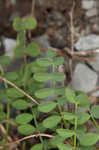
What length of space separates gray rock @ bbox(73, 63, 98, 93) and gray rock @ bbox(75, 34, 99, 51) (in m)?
0.20

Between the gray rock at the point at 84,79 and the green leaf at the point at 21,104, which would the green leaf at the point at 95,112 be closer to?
the green leaf at the point at 21,104

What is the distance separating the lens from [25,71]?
136 centimetres

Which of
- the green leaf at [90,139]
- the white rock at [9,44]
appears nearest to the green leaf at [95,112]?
the green leaf at [90,139]

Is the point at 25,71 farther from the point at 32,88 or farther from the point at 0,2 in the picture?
the point at 0,2

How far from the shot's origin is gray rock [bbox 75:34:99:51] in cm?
174

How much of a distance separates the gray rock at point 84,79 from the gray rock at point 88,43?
0.20 m

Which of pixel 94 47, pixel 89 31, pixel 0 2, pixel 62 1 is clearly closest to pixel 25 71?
pixel 94 47

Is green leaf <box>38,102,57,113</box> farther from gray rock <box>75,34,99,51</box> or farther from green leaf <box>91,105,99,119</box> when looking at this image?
gray rock <box>75,34,99,51</box>

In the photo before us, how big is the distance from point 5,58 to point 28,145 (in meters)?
0.51

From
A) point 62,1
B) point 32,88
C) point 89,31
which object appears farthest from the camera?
point 62,1

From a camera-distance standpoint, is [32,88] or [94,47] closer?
[32,88]

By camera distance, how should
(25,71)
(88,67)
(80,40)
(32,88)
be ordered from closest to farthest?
1. (32,88)
2. (25,71)
3. (88,67)
4. (80,40)

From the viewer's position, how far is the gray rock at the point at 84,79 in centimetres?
154

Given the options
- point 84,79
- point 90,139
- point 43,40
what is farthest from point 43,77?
point 43,40
